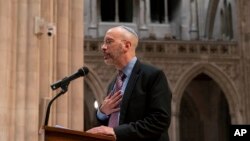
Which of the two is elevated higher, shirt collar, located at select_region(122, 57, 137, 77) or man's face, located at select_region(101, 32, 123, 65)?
man's face, located at select_region(101, 32, 123, 65)

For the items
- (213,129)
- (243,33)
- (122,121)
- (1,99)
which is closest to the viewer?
(122,121)

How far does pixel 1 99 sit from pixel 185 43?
43.9 ft

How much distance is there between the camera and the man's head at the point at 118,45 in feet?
8.98

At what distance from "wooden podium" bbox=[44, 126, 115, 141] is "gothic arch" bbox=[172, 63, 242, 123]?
15.7m

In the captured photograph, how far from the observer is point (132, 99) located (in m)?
2.72

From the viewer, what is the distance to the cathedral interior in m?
6.23

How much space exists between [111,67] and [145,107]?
1521cm

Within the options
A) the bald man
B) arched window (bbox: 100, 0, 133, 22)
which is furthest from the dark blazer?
arched window (bbox: 100, 0, 133, 22)

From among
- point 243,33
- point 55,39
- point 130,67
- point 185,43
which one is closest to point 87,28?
point 185,43

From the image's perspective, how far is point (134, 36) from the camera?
9.19ft

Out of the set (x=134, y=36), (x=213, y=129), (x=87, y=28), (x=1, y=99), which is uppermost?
(x=87, y=28)

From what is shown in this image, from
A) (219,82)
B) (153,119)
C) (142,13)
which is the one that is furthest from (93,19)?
(153,119)

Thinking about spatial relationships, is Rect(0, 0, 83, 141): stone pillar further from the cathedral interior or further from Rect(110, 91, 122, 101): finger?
Rect(110, 91, 122, 101): finger

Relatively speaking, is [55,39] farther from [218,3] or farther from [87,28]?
[218,3]
